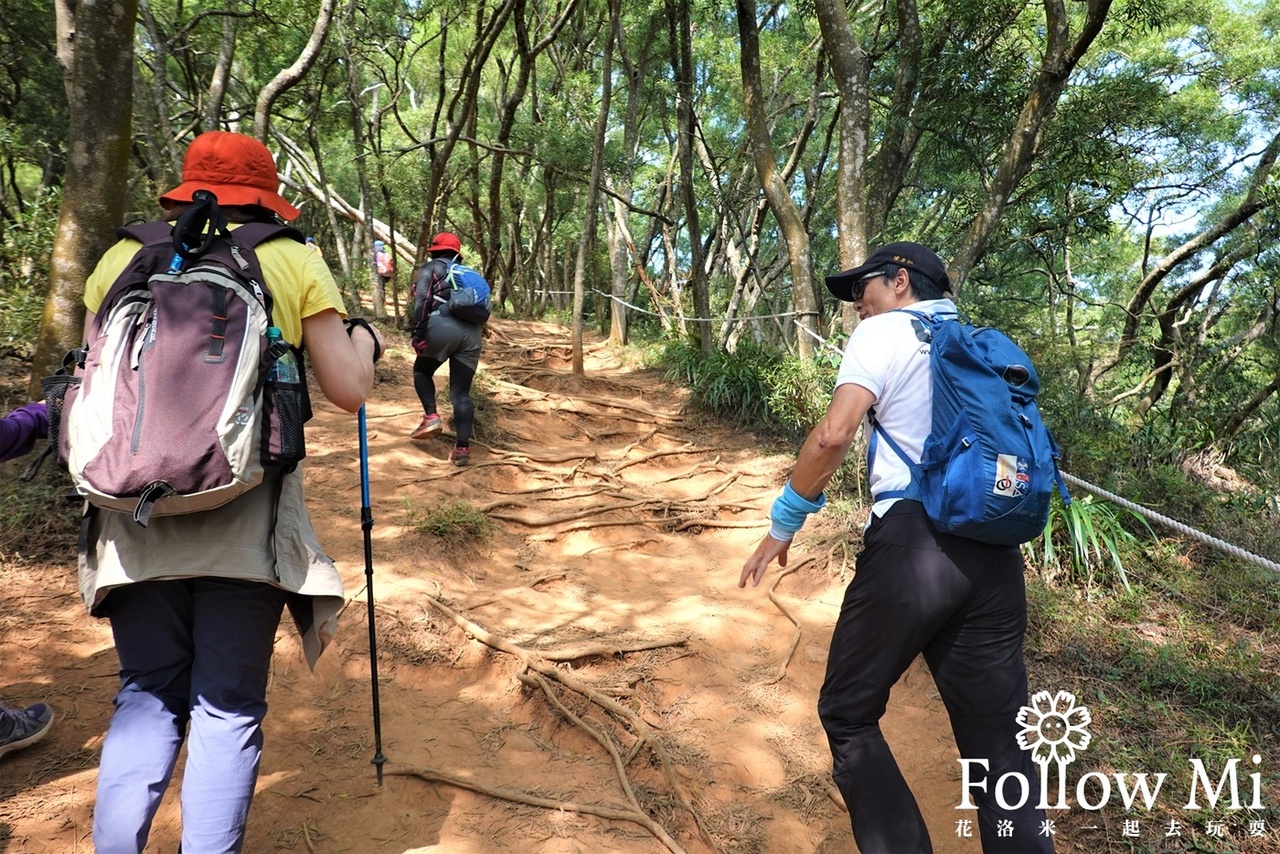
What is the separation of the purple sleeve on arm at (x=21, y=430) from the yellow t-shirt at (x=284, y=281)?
13.2 inches

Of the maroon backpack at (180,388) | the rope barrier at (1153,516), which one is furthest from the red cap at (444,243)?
the maroon backpack at (180,388)

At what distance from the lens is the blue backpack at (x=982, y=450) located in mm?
1971

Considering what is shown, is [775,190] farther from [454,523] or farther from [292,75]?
[292,75]

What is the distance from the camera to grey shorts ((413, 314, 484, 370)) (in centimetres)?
597

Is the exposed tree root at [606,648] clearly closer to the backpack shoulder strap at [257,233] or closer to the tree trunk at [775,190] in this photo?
the backpack shoulder strap at [257,233]

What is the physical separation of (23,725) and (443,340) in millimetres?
3894

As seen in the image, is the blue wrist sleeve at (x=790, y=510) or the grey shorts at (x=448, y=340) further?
the grey shorts at (x=448, y=340)

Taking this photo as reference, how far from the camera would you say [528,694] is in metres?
3.43

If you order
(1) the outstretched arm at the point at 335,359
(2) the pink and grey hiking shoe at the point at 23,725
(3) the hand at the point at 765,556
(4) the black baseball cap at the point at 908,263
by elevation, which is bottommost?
(2) the pink and grey hiking shoe at the point at 23,725

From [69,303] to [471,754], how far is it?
2797mm

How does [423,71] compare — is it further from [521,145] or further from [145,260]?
[145,260]

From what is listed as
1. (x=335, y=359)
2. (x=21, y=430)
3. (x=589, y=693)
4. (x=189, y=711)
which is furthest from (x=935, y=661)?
(x=21, y=430)

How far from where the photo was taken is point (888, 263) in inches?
93.8

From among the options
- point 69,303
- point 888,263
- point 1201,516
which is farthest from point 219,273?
point 1201,516
